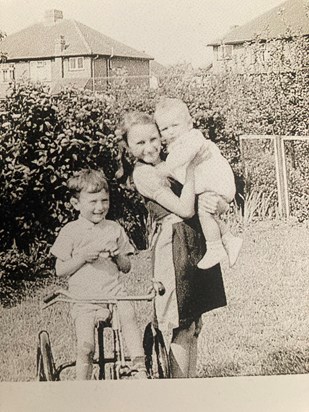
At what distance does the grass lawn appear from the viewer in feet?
5.68

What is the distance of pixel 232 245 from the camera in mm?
1746

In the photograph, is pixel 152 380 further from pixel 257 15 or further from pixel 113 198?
pixel 257 15

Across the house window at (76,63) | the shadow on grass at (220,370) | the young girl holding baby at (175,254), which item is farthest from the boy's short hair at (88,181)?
the shadow on grass at (220,370)

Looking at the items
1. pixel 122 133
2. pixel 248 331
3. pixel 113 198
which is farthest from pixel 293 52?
pixel 248 331

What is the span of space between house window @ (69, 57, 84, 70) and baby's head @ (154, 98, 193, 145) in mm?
278

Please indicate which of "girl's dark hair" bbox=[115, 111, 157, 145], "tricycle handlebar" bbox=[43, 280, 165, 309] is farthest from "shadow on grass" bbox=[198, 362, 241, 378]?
"girl's dark hair" bbox=[115, 111, 157, 145]

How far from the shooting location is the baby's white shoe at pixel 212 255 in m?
1.74

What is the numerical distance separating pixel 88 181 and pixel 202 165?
35cm

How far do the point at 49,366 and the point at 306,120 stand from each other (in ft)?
3.59

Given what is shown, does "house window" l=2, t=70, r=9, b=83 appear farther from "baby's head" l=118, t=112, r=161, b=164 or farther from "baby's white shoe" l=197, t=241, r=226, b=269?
"baby's white shoe" l=197, t=241, r=226, b=269

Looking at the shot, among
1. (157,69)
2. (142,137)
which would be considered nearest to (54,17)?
(157,69)

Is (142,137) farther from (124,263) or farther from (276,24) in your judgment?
(276,24)

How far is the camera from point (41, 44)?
181 cm

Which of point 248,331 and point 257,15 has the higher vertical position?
point 257,15
